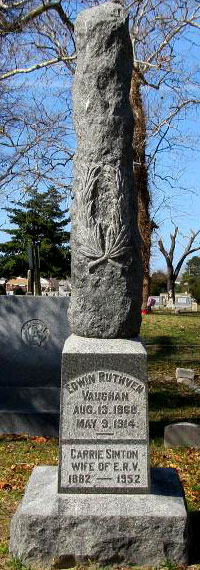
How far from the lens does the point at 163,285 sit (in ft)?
240

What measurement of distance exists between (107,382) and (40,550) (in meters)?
1.20

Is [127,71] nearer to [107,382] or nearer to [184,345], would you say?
[107,382]

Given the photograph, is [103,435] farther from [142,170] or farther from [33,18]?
[142,170]

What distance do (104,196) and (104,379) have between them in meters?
1.32

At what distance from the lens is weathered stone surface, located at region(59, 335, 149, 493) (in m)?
4.74

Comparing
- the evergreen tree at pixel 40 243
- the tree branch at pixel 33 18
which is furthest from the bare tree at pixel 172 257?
the tree branch at pixel 33 18

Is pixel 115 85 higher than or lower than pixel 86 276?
higher

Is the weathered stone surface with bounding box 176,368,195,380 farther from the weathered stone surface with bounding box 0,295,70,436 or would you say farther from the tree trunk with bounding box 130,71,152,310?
the tree trunk with bounding box 130,71,152,310

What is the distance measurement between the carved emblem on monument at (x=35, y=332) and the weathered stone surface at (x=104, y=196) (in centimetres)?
486

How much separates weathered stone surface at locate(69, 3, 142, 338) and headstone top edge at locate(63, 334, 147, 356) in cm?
5

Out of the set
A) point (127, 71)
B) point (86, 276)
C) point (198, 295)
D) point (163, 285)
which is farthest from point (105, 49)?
point (163, 285)

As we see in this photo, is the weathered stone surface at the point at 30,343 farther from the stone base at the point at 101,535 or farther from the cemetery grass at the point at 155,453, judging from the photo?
the stone base at the point at 101,535

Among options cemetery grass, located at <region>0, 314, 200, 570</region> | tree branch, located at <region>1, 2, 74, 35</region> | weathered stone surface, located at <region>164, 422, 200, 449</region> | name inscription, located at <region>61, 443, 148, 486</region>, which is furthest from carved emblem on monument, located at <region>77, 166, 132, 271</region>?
tree branch, located at <region>1, 2, 74, 35</region>

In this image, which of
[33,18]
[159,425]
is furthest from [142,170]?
[159,425]
